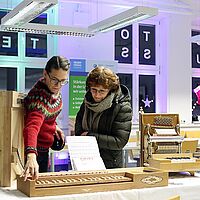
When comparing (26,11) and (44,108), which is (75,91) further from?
(44,108)

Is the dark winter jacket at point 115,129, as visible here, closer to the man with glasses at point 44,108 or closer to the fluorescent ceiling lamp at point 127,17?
the man with glasses at point 44,108

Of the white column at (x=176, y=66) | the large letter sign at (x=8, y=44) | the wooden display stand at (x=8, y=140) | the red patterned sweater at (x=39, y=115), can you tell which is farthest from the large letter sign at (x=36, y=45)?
the wooden display stand at (x=8, y=140)

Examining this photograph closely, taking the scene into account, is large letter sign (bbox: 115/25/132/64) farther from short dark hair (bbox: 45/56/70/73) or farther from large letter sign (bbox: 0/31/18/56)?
short dark hair (bbox: 45/56/70/73)

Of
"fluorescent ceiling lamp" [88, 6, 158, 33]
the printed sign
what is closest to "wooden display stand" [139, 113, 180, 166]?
"fluorescent ceiling lamp" [88, 6, 158, 33]

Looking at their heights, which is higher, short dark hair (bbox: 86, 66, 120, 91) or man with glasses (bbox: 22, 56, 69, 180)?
short dark hair (bbox: 86, 66, 120, 91)

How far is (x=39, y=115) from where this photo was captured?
60.7 inches

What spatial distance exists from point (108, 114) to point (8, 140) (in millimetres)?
649

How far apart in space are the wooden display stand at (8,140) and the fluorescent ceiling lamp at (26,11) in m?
2.33

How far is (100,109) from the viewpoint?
1.97 meters

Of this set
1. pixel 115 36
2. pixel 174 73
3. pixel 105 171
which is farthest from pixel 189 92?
pixel 105 171

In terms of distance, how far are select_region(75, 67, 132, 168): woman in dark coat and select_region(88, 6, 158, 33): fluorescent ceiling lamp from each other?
238 cm

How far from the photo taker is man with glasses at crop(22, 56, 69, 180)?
58.1 inches

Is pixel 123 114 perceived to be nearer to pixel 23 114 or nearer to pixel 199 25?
pixel 23 114

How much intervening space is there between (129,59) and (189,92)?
1352 millimetres
